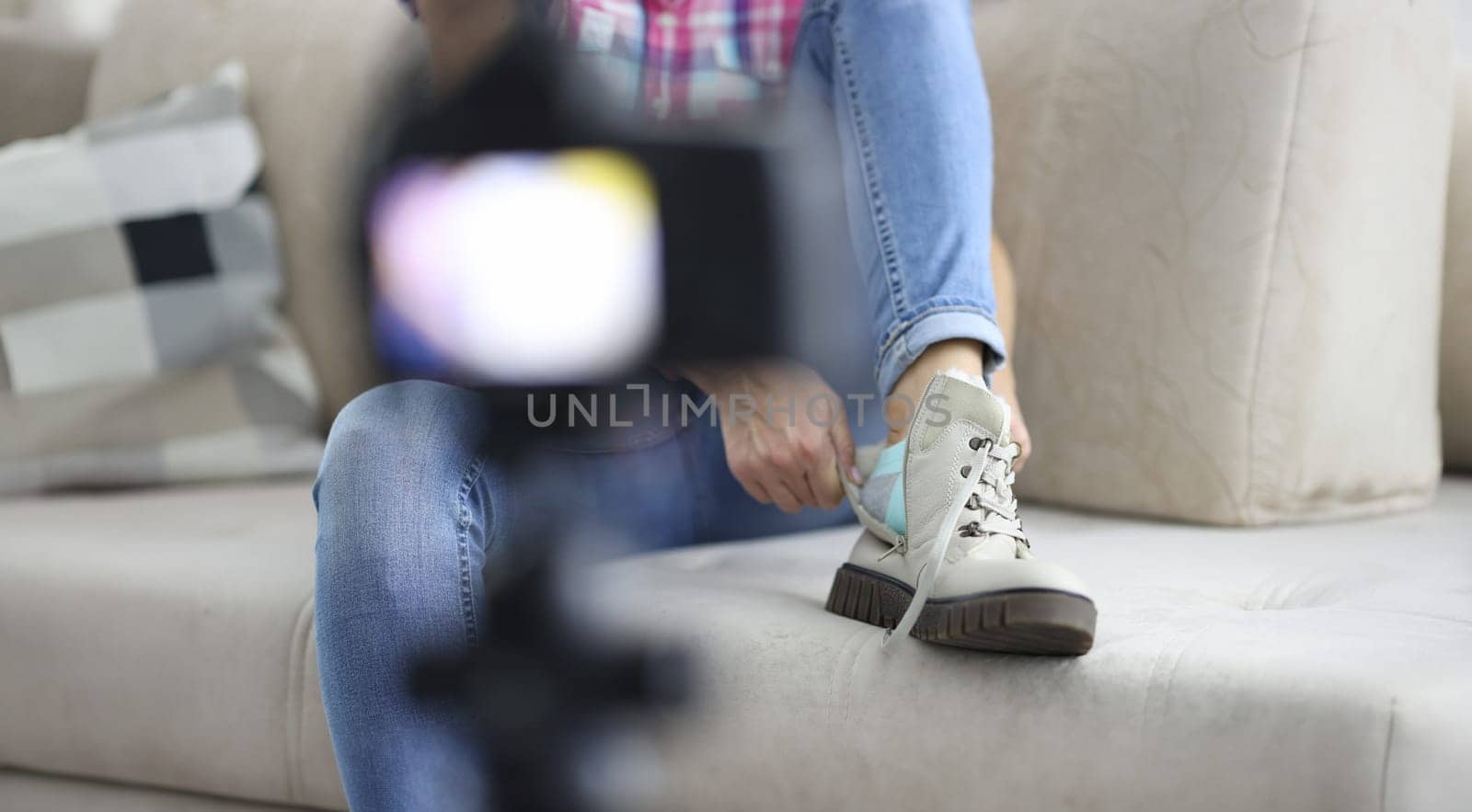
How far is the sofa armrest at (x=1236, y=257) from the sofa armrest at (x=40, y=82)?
47.5 inches

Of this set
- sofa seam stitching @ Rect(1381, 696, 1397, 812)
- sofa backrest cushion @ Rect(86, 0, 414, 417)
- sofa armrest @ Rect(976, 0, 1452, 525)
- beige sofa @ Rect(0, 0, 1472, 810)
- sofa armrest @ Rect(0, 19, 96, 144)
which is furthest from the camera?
sofa armrest @ Rect(0, 19, 96, 144)

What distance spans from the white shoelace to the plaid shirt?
1.41 ft

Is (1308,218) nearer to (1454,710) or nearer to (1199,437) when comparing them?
(1199,437)

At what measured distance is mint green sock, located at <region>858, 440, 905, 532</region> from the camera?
0.72m

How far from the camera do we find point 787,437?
0.80 meters

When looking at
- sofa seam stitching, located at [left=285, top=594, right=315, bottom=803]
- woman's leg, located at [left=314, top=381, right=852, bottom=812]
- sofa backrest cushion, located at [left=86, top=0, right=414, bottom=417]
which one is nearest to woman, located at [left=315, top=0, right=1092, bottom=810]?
woman's leg, located at [left=314, top=381, right=852, bottom=812]

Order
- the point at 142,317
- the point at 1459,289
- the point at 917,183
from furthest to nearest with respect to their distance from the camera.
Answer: the point at 142,317 → the point at 1459,289 → the point at 917,183

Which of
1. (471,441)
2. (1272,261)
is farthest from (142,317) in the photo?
(1272,261)

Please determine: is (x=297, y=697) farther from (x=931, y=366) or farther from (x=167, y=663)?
(x=931, y=366)

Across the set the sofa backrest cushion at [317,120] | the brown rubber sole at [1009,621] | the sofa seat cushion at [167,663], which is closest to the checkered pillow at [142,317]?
the sofa backrest cushion at [317,120]

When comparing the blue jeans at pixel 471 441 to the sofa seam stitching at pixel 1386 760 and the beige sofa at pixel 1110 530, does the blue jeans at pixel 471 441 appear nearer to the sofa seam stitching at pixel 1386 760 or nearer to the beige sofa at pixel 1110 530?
the beige sofa at pixel 1110 530

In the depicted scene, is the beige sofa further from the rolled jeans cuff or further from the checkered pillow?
the rolled jeans cuff

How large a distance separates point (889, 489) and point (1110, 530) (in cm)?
30

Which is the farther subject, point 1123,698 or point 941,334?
point 941,334
